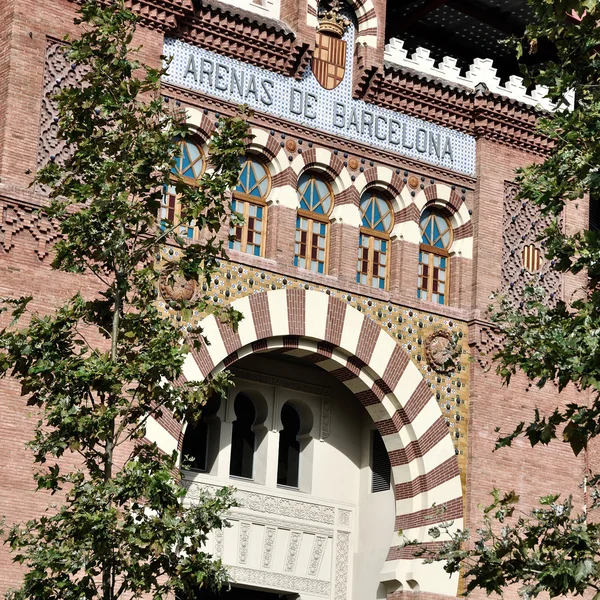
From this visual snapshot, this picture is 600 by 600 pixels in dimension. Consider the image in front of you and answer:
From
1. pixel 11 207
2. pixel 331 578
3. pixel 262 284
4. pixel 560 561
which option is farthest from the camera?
pixel 331 578

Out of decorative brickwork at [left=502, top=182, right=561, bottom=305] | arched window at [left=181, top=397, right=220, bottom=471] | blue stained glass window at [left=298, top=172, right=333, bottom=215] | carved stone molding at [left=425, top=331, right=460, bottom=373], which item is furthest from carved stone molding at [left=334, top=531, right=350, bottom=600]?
blue stained glass window at [left=298, top=172, right=333, bottom=215]

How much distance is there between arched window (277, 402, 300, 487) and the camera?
19.3 meters

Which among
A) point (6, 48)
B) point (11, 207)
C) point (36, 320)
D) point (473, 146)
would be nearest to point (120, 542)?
point (36, 320)

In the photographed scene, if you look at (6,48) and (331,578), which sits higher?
(6,48)

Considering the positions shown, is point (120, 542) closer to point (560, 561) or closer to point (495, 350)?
point (560, 561)

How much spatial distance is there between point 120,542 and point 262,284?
7.28 m

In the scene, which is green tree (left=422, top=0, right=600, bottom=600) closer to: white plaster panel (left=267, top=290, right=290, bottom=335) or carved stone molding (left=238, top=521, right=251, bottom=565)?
white plaster panel (left=267, top=290, right=290, bottom=335)

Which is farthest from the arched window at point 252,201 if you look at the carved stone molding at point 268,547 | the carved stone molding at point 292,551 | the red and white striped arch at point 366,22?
the carved stone molding at point 292,551

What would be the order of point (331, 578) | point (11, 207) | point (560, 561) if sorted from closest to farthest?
point (560, 561) → point (11, 207) → point (331, 578)

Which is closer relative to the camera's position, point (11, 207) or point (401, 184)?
point (11, 207)

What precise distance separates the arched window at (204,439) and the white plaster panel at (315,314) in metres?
1.60

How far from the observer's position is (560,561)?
10.9 m

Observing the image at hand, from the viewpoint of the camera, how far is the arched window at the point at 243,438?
18.9 meters

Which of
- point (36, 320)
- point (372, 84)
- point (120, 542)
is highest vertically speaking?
point (372, 84)
